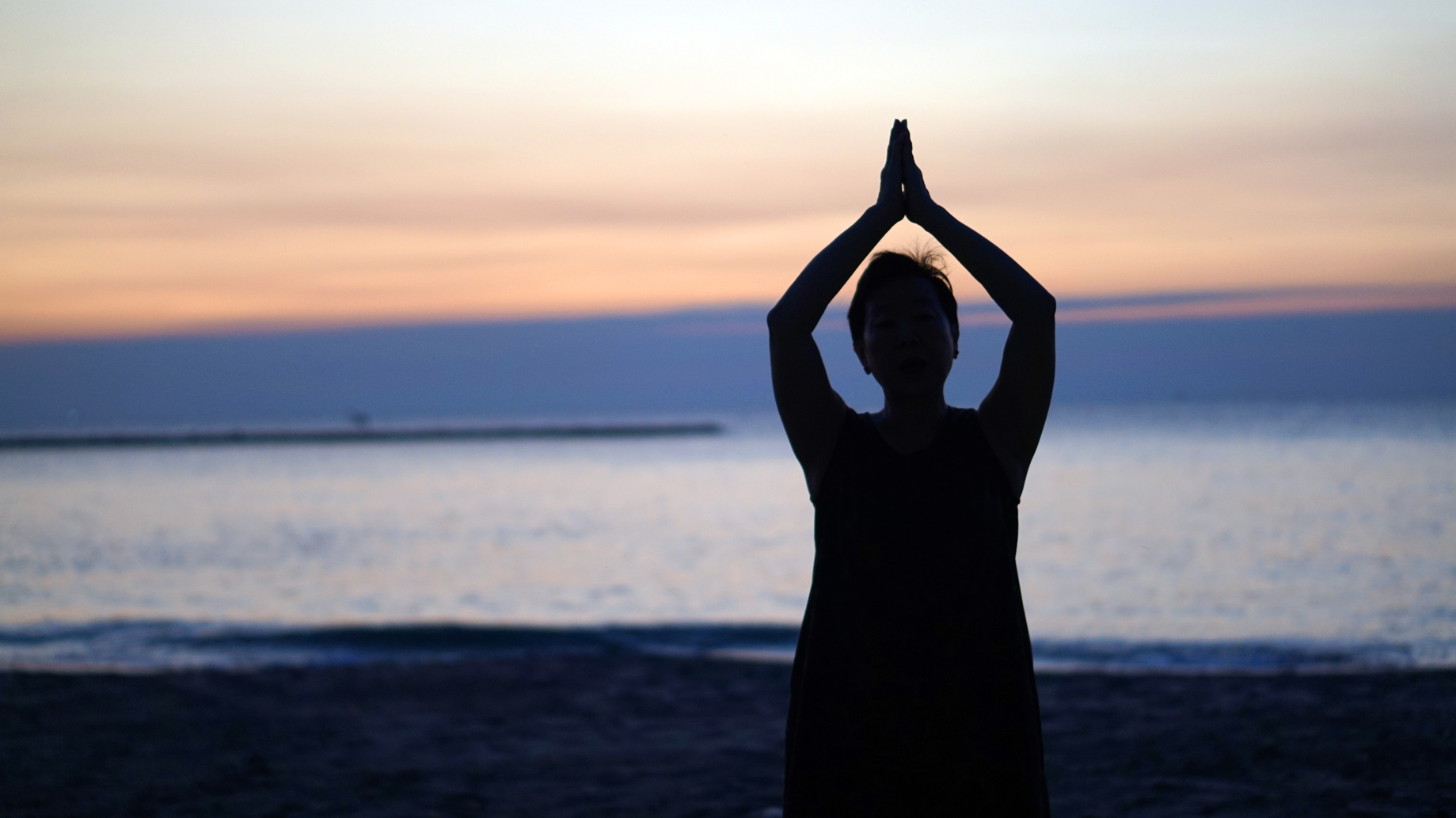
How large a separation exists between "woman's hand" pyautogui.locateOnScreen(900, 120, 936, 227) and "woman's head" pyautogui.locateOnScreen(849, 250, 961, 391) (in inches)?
3.4

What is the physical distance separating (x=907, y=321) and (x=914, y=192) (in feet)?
0.88

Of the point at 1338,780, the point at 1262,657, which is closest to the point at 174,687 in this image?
the point at 1338,780

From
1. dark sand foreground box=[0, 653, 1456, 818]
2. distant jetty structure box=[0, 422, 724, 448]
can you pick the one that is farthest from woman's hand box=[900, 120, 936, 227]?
distant jetty structure box=[0, 422, 724, 448]

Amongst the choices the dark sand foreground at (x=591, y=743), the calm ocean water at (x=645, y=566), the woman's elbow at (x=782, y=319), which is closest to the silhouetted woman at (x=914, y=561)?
the woman's elbow at (x=782, y=319)

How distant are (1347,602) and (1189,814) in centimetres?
1054

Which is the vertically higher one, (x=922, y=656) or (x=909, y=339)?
(x=909, y=339)

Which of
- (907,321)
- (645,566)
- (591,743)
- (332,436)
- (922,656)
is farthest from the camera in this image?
(332,436)

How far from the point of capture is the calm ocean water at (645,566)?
12.9 m

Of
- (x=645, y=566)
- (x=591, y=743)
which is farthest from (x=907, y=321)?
(x=645, y=566)

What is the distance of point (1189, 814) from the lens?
18.4 feet

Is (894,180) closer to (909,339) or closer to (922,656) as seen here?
(909,339)

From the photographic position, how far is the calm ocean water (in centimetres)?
1292

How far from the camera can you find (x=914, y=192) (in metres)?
2.19

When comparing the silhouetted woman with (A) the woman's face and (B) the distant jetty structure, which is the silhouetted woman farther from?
(B) the distant jetty structure
